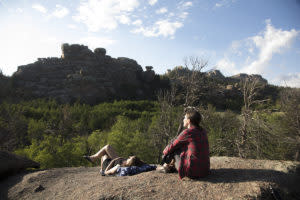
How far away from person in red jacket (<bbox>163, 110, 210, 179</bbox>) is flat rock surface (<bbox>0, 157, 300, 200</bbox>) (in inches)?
8.9

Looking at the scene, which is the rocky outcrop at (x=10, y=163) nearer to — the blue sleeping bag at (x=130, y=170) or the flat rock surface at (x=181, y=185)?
the flat rock surface at (x=181, y=185)

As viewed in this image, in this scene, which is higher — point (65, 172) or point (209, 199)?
point (209, 199)

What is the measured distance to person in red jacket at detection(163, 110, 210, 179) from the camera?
A: 417 centimetres

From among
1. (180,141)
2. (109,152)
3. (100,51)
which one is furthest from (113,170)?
(100,51)

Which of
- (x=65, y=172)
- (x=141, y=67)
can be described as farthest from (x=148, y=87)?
(x=65, y=172)

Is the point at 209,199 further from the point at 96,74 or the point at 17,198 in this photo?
the point at 96,74

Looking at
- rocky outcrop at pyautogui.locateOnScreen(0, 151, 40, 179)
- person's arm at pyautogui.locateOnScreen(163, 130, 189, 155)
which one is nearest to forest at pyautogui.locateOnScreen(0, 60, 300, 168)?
rocky outcrop at pyautogui.locateOnScreen(0, 151, 40, 179)

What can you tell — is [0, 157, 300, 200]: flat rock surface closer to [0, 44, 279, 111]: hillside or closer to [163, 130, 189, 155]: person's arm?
[163, 130, 189, 155]: person's arm

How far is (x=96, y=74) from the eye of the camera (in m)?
56.4

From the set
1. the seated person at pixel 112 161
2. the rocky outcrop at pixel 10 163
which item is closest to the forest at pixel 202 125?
the rocky outcrop at pixel 10 163

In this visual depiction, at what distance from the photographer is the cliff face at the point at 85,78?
4744 cm

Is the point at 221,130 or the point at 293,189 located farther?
the point at 221,130

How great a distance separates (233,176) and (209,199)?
3.83 ft

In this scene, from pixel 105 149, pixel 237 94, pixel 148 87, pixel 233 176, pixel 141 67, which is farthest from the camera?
pixel 141 67
